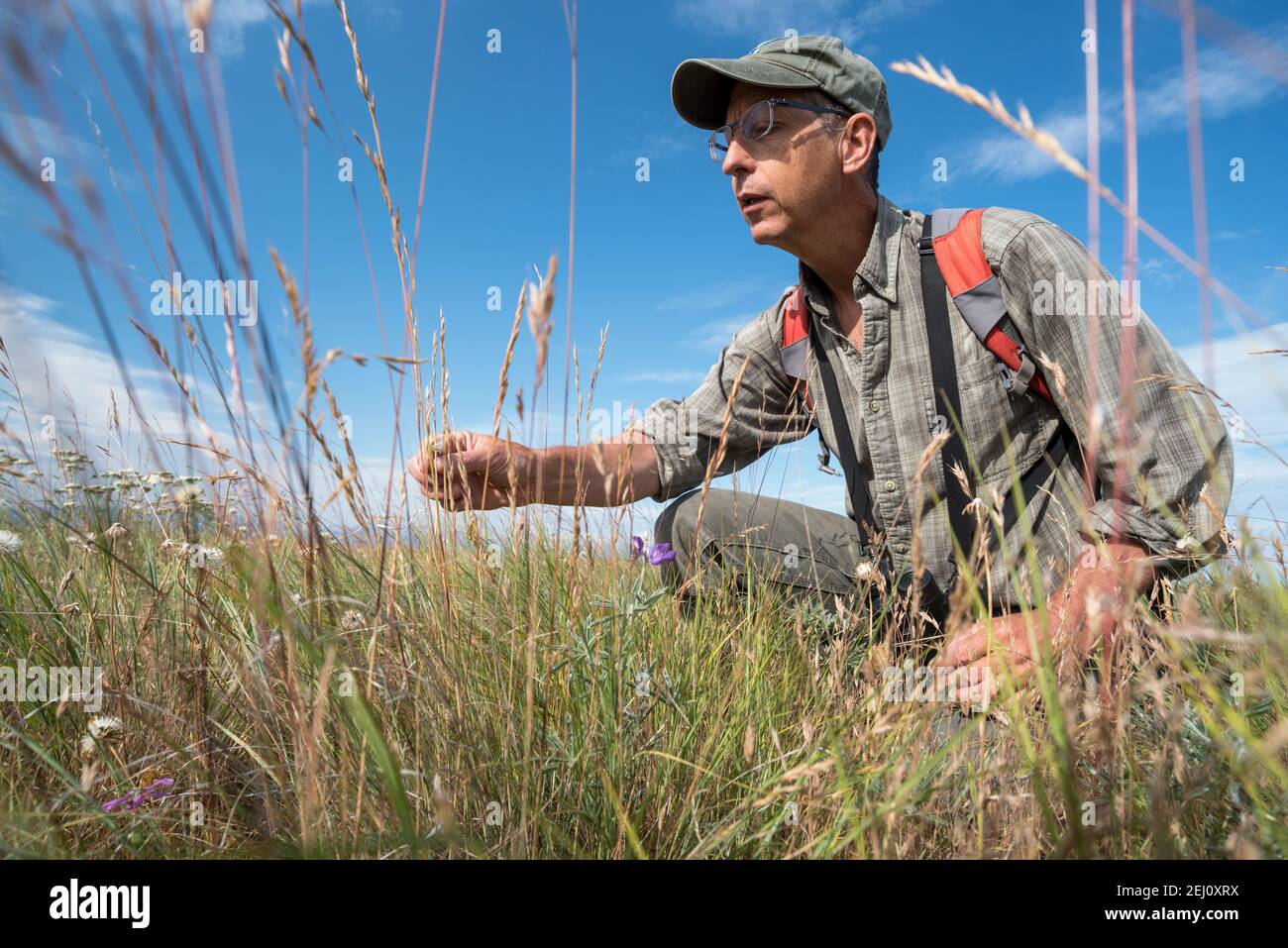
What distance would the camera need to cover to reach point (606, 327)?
6.50 feet

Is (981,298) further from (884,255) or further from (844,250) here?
(844,250)

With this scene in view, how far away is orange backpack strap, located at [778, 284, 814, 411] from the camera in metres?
3.26

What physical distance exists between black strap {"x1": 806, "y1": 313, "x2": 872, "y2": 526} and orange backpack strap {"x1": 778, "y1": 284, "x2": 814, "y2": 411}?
0.13 ft

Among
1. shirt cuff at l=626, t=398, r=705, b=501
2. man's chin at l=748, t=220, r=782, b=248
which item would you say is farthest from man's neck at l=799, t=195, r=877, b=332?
shirt cuff at l=626, t=398, r=705, b=501

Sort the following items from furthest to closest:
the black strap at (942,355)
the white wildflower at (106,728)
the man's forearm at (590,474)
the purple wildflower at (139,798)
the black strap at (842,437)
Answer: the black strap at (842,437) → the man's forearm at (590,474) → the black strap at (942,355) → the white wildflower at (106,728) → the purple wildflower at (139,798)

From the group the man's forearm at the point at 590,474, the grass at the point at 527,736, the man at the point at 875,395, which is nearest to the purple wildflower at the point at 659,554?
the man at the point at 875,395

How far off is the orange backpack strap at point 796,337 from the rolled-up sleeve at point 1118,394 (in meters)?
0.90

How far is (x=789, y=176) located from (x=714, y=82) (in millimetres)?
701

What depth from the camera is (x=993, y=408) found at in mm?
2674

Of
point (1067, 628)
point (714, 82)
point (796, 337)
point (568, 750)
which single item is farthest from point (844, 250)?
point (568, 750)

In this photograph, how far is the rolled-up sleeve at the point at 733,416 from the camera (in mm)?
3465

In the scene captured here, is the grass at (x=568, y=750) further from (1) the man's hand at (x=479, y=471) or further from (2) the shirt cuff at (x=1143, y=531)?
(2) the shirt cuff at (x=1143, y=531)
